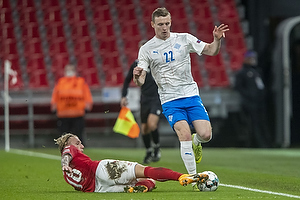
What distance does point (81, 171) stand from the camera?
21.7 ft

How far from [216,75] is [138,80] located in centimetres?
1288

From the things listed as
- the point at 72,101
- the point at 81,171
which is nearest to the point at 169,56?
the point at 81,171

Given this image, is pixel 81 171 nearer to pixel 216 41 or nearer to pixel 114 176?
pixel 114 176

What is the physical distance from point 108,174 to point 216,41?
185cm

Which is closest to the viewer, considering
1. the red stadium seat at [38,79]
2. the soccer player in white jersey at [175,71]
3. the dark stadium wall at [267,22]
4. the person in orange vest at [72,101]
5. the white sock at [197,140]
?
the soccer player in white jersey at [175,71]

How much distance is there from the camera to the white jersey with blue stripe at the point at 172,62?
7316 mm

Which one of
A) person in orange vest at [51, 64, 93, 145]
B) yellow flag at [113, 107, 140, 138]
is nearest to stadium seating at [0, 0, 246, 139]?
person in orange vest at [51, 64, 93, 145]

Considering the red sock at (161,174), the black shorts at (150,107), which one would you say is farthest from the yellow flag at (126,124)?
the red sock at (161,174)

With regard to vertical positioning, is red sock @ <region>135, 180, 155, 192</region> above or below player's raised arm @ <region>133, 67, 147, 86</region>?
below

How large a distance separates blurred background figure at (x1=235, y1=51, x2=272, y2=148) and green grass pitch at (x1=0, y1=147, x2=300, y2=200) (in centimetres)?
211

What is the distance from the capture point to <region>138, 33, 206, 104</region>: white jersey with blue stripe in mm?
7316

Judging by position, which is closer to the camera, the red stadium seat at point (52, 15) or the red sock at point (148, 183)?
the red sock at point (148, 183)

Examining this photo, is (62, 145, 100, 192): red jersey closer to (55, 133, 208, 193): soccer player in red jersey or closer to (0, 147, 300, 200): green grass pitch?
(55, 133, 208, 193): soccer player in red jersey

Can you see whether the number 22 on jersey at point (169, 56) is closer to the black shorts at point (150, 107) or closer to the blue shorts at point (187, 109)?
the blue shorts at point (187, 109)
